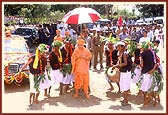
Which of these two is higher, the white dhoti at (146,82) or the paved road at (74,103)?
the white dhoti at (146,82)

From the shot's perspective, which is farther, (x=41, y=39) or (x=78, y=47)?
(x=41, y=39)

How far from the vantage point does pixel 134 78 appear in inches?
393

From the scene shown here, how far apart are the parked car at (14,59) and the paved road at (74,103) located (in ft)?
1.10

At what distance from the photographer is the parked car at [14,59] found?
10.2 metres

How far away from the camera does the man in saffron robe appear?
9.28 metres

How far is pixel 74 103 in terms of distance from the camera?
9.07 metres

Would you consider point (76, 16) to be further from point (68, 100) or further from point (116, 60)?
point (68, 100)

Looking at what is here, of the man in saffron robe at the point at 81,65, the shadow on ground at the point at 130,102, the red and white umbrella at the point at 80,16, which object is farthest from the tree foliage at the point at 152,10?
the man in saffron robe at the point at 81,65

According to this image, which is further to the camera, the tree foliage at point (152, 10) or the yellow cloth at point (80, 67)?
the tree foliage at point (152, 10)

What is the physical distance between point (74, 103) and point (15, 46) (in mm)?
3422

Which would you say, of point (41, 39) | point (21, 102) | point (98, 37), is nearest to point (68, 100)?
point (21, 102)

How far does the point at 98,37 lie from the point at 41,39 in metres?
7.54

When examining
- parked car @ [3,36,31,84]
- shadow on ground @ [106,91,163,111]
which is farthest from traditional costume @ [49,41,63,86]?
shadow on ground @ [106,91,163,111]

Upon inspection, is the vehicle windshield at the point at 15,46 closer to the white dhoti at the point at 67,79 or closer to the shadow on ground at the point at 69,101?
the white dhoti at the point at 67,79
